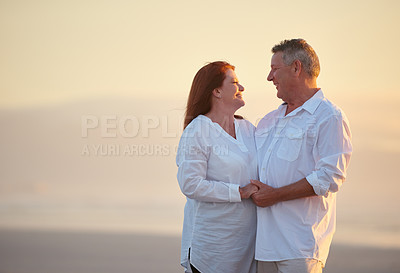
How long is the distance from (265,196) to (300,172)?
22 centimetres

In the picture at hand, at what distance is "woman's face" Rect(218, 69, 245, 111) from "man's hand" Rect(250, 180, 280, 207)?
508 mm

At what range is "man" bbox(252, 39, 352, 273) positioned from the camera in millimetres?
2445

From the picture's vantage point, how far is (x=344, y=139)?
96.0 inches

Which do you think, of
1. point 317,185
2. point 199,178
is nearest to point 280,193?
point 317,185

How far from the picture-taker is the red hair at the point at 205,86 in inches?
109

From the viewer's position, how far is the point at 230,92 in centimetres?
279

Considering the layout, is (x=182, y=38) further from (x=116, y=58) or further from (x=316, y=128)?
(x=316, y=128)

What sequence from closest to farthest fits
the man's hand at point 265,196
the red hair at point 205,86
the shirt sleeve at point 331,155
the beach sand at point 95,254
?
1. the shirt sleeve at point 331,155
2. the man's hand at point 265,196
3. the red hair at point 205,86
4. the beach sand at point 95,254

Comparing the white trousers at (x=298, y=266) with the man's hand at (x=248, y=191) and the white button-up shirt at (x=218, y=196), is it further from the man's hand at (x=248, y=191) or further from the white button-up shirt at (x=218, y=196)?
the man's hand at (x=248, y=191)

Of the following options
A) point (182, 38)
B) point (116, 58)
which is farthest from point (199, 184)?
point (116, 58)

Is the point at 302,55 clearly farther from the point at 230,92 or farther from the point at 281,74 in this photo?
the point at 230,92

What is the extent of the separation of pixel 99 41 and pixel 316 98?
426cm

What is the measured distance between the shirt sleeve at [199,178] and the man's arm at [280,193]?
→ 0.11m

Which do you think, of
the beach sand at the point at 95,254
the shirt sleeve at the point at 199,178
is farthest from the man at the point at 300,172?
the beach sand at the point at 95,254
